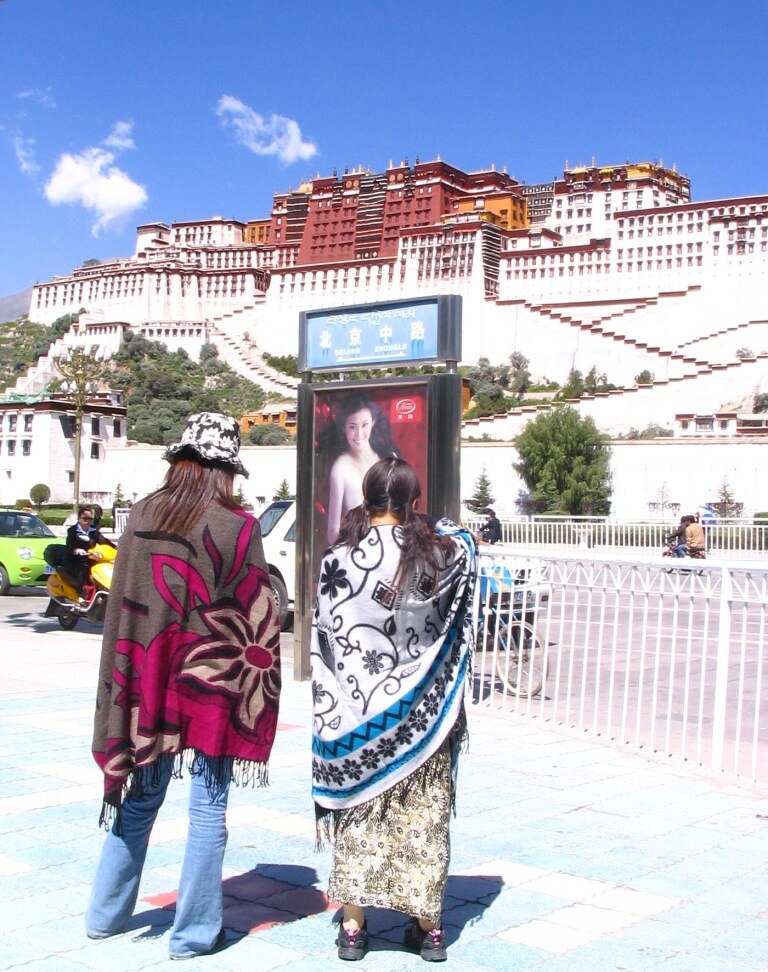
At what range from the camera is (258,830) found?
4707 millimetres

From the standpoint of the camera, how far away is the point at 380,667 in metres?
3.45

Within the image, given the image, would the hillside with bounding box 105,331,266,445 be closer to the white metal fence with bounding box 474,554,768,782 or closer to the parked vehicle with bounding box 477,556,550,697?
the parked vehicle with bounding box 477,556,550,697

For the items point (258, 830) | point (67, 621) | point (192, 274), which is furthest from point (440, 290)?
point (258, 830)

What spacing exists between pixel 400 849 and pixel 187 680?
2.62 feet

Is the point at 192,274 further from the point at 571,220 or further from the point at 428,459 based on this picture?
the point at 428,459

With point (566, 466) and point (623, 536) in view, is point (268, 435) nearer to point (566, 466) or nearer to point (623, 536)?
point (566, 466)

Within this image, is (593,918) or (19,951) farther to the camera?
(593,918)

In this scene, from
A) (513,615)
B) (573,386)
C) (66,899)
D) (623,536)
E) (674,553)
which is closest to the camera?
(66,899)

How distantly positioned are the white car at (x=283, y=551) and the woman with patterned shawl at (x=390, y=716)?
7.95 m

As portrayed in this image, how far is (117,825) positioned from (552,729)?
4.01m

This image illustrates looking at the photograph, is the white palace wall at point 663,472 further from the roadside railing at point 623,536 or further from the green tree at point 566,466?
the roadside railing at point 623,536

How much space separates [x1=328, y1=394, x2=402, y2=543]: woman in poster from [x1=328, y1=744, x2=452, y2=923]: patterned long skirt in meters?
4.83

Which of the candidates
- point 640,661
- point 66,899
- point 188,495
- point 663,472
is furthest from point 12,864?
point 663,472

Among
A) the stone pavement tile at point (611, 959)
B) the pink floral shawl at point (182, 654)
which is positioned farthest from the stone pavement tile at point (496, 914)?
the pink floral shawl at point (182, 654)
